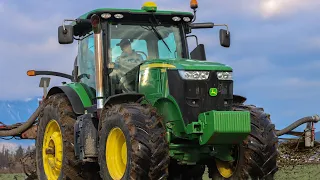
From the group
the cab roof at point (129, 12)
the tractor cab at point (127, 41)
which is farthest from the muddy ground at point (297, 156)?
the cab roof at point (129, 12)

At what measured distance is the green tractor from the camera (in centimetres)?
762

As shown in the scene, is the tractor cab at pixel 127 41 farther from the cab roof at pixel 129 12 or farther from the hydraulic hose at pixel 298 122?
the hydraulic hose at pixel 298 122

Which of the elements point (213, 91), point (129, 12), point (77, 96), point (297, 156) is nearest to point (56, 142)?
point (77, 96)

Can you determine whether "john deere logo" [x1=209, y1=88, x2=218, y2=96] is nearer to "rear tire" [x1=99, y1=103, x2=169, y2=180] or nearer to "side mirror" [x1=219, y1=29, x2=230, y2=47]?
"rear tire" [x1=99, y1=103, x2=169, y2=180]

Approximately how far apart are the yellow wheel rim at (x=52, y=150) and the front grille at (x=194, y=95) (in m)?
2.58

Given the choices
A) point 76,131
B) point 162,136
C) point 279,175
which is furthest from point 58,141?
point 279,175

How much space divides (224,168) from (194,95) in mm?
1182

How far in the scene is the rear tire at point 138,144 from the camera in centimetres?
745

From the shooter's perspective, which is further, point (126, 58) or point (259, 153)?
point (126, 58)

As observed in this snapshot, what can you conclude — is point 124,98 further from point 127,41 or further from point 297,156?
point 297,156

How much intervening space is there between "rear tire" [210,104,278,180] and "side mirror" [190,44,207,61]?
5.49 ft

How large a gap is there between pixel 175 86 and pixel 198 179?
6.45ft

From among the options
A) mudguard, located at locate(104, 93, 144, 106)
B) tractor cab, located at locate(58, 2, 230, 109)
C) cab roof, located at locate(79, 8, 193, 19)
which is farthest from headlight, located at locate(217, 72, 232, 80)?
cab roof, located at locate(79, 8, 193, 19)

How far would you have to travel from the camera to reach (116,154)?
812 cm
